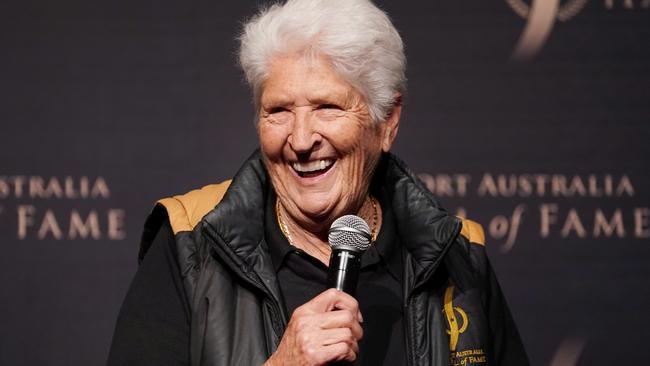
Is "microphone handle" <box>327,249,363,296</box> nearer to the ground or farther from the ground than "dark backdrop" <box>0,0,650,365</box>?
nearer to the ground

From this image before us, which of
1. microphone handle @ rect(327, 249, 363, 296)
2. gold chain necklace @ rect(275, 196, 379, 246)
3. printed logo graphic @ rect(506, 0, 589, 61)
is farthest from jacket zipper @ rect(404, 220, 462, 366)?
printed logo graphic @ rect(506, 0, 589, 61)

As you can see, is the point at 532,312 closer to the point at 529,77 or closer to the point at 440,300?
the point at 529,77

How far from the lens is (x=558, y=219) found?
2.60 meters

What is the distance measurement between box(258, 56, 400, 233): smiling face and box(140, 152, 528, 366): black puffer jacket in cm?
8

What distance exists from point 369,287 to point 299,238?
0.14 metres

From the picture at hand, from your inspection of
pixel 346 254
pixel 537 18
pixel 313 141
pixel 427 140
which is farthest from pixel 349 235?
pixel 537 18

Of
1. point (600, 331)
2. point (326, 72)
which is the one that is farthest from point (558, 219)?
point (326, 72)

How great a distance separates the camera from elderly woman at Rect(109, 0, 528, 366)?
1.63 m

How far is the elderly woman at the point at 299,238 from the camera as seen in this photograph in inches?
64.4

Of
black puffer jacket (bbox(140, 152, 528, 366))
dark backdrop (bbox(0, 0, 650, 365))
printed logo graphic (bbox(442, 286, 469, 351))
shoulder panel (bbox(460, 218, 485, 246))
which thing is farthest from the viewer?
dark backdrop (bbox(0, 0, 650, 365))

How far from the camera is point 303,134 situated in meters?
1.66

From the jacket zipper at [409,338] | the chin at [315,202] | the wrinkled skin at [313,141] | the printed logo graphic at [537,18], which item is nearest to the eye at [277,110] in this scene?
the wrinkled skin at [313,141]

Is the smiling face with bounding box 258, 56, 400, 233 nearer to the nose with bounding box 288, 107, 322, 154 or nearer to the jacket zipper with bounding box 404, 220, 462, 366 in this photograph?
the nose with bounding box 288, 107, 322, 154

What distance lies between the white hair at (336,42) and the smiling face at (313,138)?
0.02 meters
